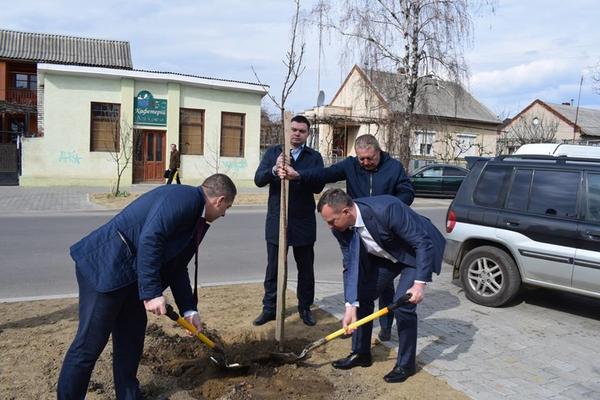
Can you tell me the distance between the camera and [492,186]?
6242 millimetres

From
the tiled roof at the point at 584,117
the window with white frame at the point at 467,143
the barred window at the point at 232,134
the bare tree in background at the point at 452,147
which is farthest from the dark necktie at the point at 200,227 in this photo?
the tiled roof at the point at 584,117

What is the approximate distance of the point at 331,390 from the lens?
3.78 metres

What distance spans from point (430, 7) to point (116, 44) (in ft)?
77.8

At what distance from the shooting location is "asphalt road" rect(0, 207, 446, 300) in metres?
6.65

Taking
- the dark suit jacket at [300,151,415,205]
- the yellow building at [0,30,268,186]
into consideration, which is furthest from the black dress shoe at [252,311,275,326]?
the yellow building at [0,30,268,186]

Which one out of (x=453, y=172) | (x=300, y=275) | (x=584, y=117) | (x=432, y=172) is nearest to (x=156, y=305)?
(x=300, y=275)

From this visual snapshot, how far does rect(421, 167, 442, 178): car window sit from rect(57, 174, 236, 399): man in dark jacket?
19961mm

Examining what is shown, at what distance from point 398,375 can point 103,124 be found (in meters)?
19.6

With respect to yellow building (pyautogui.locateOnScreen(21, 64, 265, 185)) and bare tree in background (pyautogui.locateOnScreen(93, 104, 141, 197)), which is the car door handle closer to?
yellow building (pyautogui.locateOnScreen(21, 64, 265, 185))

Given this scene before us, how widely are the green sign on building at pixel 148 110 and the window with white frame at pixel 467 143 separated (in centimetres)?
2328

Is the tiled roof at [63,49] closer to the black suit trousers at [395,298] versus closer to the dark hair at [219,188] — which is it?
the black suit trousers at [395,298]

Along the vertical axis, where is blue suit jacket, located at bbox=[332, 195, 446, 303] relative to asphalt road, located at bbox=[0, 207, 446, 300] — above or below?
above

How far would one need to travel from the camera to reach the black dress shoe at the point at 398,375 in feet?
12.9

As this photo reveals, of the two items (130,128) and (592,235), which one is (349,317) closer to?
(592,235)
